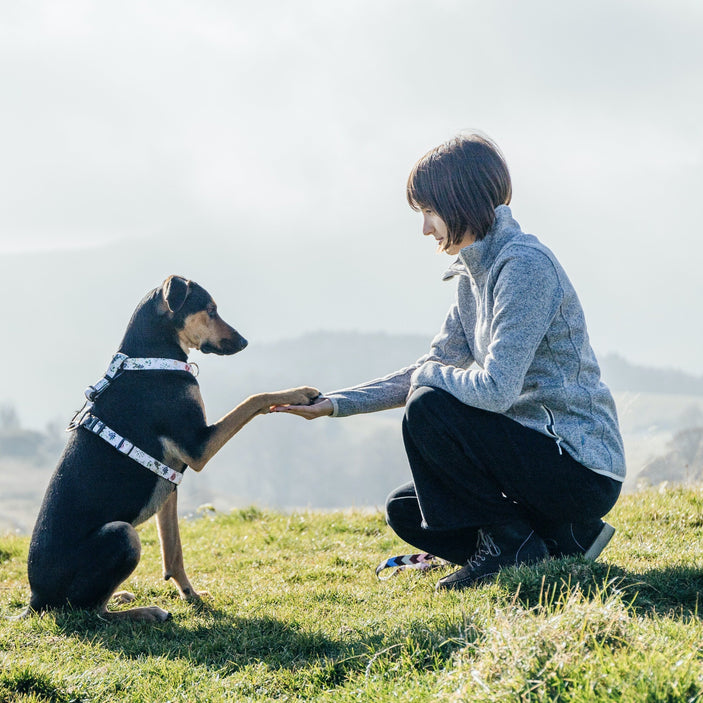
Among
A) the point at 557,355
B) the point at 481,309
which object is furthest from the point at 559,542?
the point at 481,309

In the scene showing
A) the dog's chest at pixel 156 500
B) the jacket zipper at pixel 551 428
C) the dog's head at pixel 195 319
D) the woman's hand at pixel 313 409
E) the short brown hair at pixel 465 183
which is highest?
the short brown hair at pixel 465 183

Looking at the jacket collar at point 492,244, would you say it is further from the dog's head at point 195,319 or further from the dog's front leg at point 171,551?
the dog's front leg at point 171,551

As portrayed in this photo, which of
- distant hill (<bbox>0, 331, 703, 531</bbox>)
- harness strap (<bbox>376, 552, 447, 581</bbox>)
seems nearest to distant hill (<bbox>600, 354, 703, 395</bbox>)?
distant hill (<bbox>0, 331, 703, 531</bbox>)

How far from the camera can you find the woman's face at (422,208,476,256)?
12.5 feet

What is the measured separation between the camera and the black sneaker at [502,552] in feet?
12.3

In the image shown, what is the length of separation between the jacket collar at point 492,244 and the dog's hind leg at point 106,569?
215 cm

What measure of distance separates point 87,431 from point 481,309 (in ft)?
6.96

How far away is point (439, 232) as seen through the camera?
12.7ft

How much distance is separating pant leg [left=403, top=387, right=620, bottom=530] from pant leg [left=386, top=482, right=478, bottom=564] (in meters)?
0.29

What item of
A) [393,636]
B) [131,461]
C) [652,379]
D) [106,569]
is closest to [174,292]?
[131,461]

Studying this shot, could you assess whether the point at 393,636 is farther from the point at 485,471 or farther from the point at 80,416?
the point at 80,416

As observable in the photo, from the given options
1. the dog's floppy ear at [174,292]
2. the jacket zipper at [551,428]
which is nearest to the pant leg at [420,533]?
the jacket zipper at [551,428]

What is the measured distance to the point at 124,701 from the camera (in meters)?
2.92

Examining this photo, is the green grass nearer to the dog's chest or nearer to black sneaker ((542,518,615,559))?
black sneaker ((542,518,615,559))
